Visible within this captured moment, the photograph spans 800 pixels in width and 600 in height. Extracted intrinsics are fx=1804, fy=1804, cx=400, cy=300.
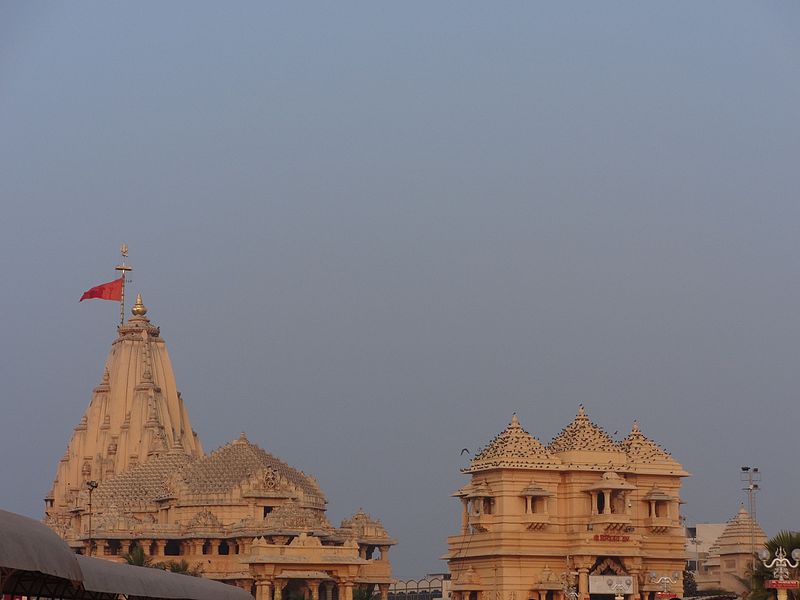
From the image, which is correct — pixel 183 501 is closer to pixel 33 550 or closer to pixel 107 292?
pixel 107 292

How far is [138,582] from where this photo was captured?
35.4m

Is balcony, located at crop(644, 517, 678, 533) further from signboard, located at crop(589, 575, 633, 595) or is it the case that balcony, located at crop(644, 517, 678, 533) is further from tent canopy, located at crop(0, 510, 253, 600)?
tent canopy, located at crop(0, 510, 253, 600)

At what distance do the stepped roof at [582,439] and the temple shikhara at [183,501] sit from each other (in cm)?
1378

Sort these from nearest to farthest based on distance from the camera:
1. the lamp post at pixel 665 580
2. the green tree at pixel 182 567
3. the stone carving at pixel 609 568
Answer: the stone carving at pixel 609 568
the lamp post at pixel 665 580
the green tree at pixel 182 567

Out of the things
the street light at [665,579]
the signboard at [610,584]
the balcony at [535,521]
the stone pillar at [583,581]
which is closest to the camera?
the stone pillar at [583,581]

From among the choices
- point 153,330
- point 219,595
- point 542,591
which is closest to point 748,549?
point 542,591

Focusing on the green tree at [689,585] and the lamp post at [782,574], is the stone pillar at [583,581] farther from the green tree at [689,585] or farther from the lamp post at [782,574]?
the lamp post at [782,574]

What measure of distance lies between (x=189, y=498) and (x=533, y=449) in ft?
88.6

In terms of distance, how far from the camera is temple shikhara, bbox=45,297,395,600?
96938 mm

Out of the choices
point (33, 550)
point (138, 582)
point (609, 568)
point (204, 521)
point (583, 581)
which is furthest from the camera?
point (204, 521)

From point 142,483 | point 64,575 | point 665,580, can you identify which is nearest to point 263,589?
point 142,483

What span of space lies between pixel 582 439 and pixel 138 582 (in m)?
56.9

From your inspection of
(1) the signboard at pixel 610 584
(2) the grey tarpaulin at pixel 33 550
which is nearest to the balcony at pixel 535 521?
(1) the signboard at pixel 610 584

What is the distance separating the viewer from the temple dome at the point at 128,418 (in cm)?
11644
